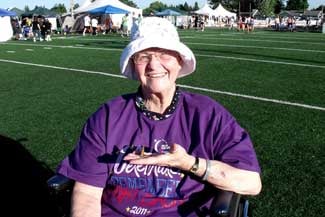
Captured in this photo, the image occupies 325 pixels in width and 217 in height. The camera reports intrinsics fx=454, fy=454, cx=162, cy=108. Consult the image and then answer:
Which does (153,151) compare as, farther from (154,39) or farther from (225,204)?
(154,39)

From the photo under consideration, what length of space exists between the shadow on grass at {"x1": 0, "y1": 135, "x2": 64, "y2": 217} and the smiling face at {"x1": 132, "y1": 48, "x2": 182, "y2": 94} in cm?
166

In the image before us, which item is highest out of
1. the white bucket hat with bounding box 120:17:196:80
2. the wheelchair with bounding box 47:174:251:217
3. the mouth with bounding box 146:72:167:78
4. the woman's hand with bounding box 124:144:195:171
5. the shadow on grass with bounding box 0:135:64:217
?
the white bucket hat with bounding box 120:17:196:80

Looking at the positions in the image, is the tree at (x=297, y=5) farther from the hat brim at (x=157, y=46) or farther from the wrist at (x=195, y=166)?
the wrist at (x=195, y=166)

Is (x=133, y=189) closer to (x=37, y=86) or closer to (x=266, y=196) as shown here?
(x=266, y=196)

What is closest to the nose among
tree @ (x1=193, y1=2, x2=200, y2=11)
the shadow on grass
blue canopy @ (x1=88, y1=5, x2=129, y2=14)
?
the shadow on grass

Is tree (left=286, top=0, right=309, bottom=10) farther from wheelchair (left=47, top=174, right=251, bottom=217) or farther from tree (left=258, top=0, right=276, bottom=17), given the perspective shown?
wheelchair (left=47, top=174, right=251, bottom=217)

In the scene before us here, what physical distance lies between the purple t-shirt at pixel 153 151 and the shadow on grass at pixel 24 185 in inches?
53.1

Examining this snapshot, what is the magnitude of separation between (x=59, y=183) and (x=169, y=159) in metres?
0.67

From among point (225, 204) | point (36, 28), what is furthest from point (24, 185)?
point (36, 28)

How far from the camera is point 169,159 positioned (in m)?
2.09

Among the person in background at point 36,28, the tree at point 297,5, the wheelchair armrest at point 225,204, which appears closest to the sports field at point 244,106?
the wheelchair armrest at point 225,204

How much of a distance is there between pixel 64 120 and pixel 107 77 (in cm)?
434

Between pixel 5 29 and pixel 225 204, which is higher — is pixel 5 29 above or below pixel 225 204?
above

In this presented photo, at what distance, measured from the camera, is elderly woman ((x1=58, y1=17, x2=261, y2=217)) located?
2.33 m
